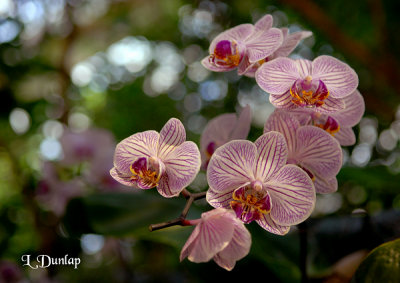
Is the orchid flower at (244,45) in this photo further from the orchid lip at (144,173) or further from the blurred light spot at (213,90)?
the blurred light spot at (213,90)

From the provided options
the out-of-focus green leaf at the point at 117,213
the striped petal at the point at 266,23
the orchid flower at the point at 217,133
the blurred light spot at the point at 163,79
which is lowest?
the blurred light spot at the point at 163,79

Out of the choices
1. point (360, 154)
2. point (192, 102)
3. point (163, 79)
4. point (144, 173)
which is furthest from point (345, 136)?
point (163, 79)

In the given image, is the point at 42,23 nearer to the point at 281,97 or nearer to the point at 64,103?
the point at 64,103

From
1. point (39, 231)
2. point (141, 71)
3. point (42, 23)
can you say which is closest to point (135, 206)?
point (39, 231)

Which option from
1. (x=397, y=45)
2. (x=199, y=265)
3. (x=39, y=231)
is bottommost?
(x=39, y=231)

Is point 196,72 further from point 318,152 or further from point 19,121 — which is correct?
point 318,152

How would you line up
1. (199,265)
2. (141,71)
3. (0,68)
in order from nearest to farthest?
(199,265), (0,68), (141,71)

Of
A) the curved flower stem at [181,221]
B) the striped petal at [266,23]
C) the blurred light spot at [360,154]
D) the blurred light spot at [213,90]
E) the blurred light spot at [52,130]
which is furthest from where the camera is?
the blurred light spot at [213,90]

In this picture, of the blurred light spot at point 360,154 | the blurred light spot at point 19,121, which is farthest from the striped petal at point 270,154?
the blurred light spot at point 19,121
